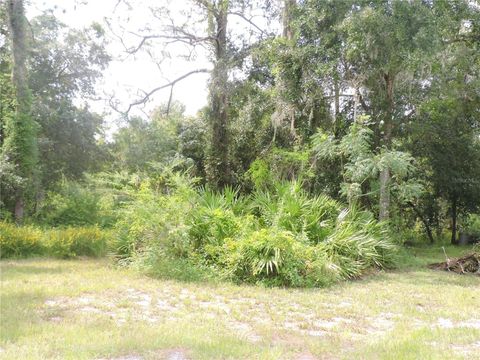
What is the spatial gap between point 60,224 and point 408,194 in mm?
10731

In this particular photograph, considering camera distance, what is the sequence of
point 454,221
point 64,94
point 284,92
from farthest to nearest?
point 64,94
point 454,221
point 284,92

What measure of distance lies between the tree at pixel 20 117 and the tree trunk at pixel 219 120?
19.6 feet

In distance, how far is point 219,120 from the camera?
17.3 m

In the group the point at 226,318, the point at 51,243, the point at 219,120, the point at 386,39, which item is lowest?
the point at 226,318

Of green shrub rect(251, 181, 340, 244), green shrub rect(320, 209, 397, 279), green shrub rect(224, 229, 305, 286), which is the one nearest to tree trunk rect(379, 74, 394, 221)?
green shrub rect(320, 209, 397, 279)

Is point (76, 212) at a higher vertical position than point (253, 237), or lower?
higher

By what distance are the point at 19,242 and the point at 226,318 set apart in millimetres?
7556

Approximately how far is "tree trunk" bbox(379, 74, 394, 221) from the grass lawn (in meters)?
3.08

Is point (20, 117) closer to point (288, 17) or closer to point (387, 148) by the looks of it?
point (288, 17)

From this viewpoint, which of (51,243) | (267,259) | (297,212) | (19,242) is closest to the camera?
(267,259)

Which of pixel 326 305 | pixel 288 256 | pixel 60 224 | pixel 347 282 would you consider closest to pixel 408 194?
pixel 347 282

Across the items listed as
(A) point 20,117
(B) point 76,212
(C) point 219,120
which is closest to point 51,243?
(B) point 76,212

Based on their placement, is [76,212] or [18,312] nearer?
[18,312]

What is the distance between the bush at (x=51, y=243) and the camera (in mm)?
11453
